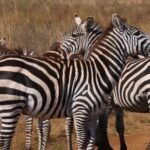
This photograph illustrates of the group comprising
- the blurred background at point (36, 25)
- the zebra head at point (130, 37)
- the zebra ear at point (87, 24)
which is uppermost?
the blurred background at point (36, 25)

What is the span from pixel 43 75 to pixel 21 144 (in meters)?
3.53

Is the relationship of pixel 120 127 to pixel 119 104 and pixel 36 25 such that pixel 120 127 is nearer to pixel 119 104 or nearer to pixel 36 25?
pixel 119 104

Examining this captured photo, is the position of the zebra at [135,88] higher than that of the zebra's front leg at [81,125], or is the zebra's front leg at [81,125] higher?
the zebra at [135,88]

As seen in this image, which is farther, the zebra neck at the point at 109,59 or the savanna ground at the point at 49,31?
the savanna ground at the point at 49,31

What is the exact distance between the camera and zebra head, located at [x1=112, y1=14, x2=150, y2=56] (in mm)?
7609

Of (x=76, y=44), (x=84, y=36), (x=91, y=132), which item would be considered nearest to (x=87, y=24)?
(x=84, y=36)

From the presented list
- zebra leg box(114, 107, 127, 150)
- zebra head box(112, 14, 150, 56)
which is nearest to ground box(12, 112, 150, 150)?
zebra leg box(114, 107, 127, 150)

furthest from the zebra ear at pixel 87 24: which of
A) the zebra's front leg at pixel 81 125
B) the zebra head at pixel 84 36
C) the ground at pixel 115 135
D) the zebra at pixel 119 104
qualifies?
the zebra's front leg at pixel 81 125

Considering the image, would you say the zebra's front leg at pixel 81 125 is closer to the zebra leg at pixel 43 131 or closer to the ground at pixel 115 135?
the zebra leg at pixel 43 131

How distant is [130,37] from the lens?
7.77m

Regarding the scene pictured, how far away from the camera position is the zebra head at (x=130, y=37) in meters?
7.61

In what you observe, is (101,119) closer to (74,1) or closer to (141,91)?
(141,91)

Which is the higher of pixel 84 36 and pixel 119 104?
pixel 84 36

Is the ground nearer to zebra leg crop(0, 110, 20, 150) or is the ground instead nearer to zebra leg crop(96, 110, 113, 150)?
zebra leg crop(96, 110, 113, 150)
